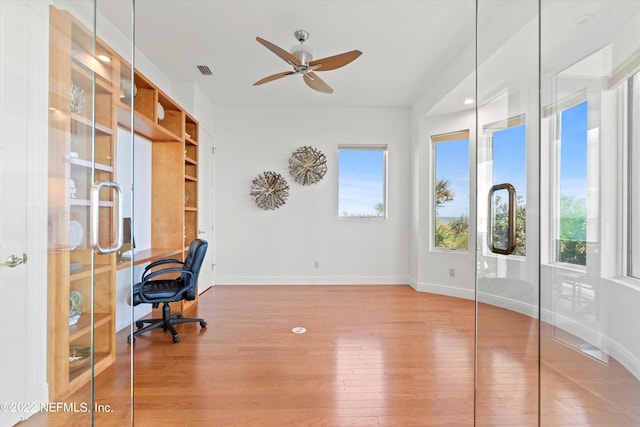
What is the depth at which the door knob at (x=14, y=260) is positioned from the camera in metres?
1.30

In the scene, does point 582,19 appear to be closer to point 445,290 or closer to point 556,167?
point 556,167

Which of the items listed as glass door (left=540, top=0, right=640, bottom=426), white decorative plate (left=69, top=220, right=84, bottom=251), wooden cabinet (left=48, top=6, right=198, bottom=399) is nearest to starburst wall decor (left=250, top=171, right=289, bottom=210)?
wooden cabinet (left=48, top=6, right=198, bottom=399)

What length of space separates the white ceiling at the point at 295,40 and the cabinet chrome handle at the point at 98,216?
0.88m

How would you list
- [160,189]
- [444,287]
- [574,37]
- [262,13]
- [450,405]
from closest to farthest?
1. [574,37]
2. [450,405]
3. [262,13]
4. [160,189]
5. [444,287]

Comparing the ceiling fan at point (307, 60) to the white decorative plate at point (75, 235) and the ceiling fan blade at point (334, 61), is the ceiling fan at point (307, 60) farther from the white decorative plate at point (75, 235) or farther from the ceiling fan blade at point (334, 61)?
the white decorative plate at point (75, 235)

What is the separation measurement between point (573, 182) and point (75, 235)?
2376 millimetres

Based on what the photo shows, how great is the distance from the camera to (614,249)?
1.30 meters

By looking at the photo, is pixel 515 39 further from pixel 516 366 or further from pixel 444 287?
pixel 444 287

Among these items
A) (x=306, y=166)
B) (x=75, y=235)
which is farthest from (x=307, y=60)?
(x=75, y=235)

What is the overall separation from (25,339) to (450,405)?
2275 millimetres

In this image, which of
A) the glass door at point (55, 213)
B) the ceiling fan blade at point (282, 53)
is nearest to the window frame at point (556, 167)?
the ceiling fan blade at point (282, 53)

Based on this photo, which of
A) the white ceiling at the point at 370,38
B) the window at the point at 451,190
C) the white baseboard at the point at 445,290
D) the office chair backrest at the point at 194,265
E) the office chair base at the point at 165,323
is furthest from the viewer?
the window at the point at 451,190

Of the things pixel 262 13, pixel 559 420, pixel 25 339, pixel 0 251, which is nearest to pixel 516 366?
pixel 559 420

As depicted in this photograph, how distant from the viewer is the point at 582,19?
1.27 m
